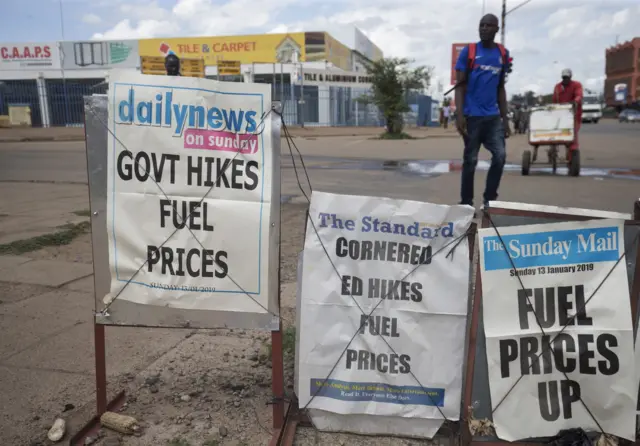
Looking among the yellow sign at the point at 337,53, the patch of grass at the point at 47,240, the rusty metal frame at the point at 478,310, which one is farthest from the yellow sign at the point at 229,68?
the rusty metal frame at the point at 478,310

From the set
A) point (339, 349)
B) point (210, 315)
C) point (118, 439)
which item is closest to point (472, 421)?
point (339, 349)

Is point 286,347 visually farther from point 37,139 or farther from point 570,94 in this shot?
point 37,139

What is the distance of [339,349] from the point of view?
2.76 m

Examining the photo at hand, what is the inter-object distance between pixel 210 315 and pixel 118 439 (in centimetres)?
73

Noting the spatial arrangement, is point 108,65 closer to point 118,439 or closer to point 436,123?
point 436,123

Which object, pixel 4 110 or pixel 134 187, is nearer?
pixel 134 187

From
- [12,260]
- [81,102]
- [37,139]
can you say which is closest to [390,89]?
[37,139]

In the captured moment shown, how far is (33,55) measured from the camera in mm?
45344

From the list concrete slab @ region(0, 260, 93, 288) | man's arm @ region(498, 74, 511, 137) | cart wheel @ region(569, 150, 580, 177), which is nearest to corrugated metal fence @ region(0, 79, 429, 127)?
cart wheel @ region(569, 150, 580, 177)

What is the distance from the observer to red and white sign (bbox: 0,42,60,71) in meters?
45.0

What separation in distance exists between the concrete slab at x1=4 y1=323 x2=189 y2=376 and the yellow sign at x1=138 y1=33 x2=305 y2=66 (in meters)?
43.0

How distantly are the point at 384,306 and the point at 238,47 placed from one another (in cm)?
4707

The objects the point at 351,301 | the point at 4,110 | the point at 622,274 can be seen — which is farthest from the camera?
the point at 4,110

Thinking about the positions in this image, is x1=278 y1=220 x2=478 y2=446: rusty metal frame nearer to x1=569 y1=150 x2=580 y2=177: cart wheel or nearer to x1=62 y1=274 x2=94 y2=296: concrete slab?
x1=62 y1=274 x2=94 y2=296: concrete slab
